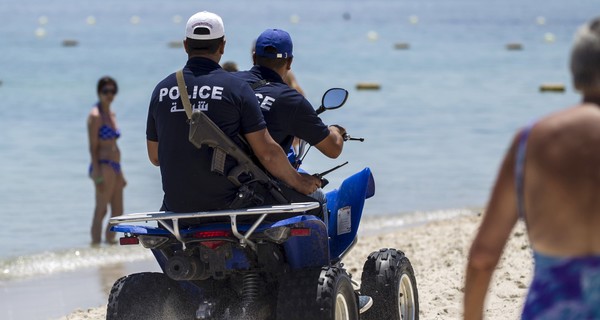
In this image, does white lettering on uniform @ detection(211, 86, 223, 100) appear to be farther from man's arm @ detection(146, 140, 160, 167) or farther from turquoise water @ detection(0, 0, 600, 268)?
turquoise water @ detection(0, 0, 600, 268)

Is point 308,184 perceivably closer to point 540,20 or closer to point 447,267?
point 447,267

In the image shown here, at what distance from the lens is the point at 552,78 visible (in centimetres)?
3444

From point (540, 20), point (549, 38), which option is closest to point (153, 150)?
point (549, 38)

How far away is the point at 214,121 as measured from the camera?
524 centimetres

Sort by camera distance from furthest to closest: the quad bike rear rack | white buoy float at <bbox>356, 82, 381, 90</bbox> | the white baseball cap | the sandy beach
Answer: white buoy float at <bbox>356, 82, 381, 90</bbox> → the sandy beach → the white baseball cap → the quad bike rear rack

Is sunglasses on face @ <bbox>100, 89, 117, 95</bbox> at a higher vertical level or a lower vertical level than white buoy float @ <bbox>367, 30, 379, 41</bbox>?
higher

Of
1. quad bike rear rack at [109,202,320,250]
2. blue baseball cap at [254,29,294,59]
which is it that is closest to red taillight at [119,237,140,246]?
quad bike rear rack at [109,202,320,250]

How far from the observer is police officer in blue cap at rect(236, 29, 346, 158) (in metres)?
5.52

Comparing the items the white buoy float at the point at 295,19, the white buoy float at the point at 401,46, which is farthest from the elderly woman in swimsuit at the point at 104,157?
the white buoy float at the point at 295,19

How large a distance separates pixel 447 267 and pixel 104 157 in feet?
13.1

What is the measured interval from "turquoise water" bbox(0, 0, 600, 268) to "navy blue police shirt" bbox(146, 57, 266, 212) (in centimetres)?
605

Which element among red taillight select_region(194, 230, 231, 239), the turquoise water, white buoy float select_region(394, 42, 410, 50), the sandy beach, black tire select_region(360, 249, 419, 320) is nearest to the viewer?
red taillight select_region(194, 230, 231, 239)

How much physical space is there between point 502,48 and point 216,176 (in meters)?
43.2

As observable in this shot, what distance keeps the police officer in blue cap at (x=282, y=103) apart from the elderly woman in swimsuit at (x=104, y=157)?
569cm
